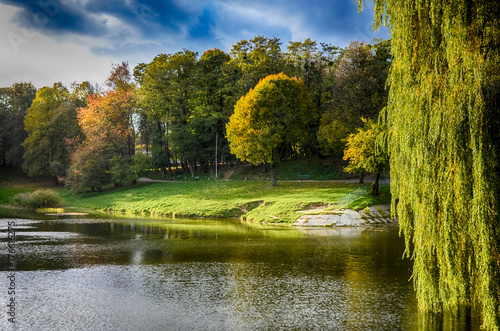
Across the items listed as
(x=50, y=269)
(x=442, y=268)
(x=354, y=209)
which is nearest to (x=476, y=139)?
(x=442, y=268)

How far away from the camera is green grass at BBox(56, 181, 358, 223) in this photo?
113 feet

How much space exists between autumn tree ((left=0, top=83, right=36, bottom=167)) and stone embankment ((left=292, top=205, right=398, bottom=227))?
58.1 meters

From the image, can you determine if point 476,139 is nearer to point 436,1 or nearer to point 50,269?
point 436,1

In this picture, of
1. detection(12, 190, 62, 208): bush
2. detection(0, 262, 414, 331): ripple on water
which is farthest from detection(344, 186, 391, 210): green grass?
detection(12, 190, 62, 208): bush

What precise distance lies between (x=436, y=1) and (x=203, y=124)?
50.9 metres

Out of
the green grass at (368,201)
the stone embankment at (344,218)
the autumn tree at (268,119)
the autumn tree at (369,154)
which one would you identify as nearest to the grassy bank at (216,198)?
the stone embankment at (344,218)

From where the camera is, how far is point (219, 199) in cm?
4194

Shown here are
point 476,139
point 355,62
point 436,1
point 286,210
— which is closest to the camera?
A: point 476,139

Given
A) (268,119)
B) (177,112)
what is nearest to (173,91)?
(177,112)

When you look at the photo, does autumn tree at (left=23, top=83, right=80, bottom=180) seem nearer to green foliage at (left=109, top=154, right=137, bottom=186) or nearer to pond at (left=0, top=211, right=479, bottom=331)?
green foliage at (left=109, top=154, right=137, bottom=186)

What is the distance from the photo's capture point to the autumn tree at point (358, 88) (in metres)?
44.1

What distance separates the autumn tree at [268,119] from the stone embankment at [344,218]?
1440 cm

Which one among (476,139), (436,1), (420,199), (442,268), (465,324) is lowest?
(465,324)

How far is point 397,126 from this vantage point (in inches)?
438
